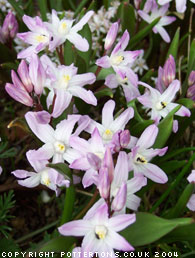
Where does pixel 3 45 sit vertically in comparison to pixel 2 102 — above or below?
above

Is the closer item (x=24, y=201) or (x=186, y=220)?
(x=186, y=220)

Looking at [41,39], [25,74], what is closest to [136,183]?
[25,74]

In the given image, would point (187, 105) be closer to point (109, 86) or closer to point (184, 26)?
point (109, 86)

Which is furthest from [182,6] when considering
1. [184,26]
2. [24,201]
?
[24,201]

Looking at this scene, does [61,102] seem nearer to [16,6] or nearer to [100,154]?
[100,154]

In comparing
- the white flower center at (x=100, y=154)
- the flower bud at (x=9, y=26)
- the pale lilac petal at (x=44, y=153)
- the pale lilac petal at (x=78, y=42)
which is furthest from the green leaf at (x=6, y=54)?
the white flower center at (x=100, y=154)

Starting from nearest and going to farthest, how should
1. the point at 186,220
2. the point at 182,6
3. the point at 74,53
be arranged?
the point at 186,220 < the point at 74,53 < the point at 182,6
